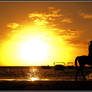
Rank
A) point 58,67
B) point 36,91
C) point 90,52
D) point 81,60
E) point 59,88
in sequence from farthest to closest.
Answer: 1. point 58,67
2. point 81,60
3. point 90,52
4. point 59,88
5. point 36,91

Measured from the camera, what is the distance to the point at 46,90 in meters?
12.5

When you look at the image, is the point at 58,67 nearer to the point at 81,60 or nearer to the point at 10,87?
the point at 81,60

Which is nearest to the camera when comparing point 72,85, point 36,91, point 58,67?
point 36,91

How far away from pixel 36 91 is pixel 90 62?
21.7ft

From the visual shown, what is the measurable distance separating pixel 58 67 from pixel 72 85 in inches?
2490

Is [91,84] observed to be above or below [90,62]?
below

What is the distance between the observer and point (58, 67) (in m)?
77.4

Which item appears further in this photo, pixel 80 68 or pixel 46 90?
pixel 80 68

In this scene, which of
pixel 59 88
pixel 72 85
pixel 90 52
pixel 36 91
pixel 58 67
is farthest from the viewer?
pixel 58 67

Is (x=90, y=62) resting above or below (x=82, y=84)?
above

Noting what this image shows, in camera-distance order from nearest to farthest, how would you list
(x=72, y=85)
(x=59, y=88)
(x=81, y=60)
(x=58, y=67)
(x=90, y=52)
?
(x=59, y=88) → (x=72, y=85) → (x=90, y=52) → (x=81, y=60) → (x=58, y=67)

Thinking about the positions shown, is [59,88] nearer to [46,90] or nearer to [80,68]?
[46,90]

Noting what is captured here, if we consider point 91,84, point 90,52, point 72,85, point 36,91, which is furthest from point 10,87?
point 90,52

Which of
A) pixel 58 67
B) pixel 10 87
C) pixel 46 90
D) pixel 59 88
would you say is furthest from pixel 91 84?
pixel 58 67
